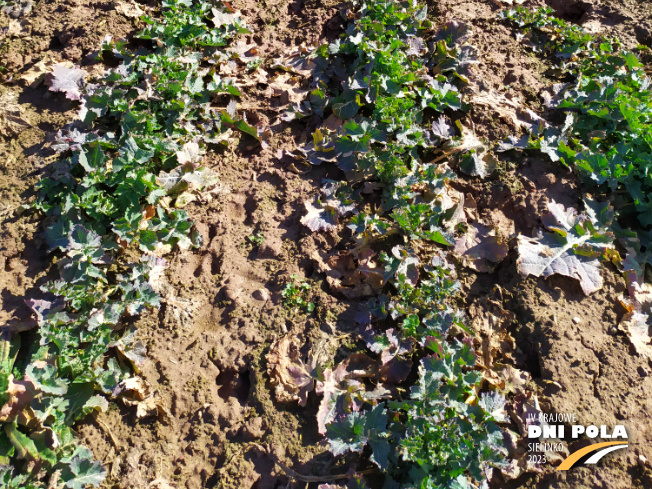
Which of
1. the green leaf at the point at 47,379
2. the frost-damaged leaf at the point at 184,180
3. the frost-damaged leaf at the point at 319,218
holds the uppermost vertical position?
the frost-damaged leaf at the point at 319,218

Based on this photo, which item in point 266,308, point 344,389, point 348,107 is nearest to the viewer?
point 344,389

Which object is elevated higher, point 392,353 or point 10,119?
point 10,119

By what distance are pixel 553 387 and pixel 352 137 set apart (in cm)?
193

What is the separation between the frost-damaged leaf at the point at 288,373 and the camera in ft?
8.54

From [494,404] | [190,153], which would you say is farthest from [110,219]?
[494,404]

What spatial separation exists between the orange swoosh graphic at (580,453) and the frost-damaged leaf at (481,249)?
1.05 meters

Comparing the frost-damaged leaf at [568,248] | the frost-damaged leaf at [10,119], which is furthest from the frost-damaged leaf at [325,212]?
the frost-damaged leaf at [10,119]

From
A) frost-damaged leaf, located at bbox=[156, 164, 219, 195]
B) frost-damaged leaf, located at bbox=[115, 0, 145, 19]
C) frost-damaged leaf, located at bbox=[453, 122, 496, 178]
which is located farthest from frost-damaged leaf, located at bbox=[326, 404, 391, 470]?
frost-damaged leaf, located at bbox=[115, 0, 145, 19]

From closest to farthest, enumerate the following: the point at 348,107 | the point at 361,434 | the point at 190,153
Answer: the point at 361,434 → the point at 190,153 → the point at 348,107

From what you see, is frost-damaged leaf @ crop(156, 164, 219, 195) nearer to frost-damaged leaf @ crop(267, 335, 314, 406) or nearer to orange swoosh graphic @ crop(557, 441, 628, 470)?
frost-damaged leaf @ crop(267, 335, 314, 406)

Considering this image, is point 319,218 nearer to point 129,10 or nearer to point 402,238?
point 402,238

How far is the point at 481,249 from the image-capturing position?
3.00m

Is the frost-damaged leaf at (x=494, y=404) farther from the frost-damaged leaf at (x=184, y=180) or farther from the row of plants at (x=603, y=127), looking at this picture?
the frost-damaged leaf at (x=184, y=180)

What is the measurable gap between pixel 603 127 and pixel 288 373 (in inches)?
107
